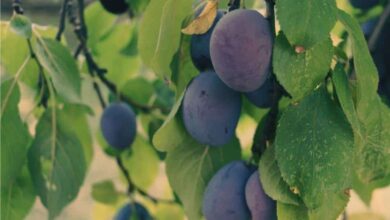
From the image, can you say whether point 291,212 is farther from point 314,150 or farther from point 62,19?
point 62,19

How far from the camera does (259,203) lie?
0.62 m

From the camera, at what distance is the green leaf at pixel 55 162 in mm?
843

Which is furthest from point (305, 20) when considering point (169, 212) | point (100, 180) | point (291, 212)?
point (100, 180)

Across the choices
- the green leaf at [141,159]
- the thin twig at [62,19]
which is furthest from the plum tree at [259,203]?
the green leaf at [141,159]

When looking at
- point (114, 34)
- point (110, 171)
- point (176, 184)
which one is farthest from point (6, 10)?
point (176, 184)

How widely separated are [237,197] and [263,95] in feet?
0.28

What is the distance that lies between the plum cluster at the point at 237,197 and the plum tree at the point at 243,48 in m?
0.08

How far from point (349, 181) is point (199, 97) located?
0.43 ft

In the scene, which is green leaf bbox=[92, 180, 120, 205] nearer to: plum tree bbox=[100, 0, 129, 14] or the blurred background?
the blurred background

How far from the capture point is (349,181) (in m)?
0.60

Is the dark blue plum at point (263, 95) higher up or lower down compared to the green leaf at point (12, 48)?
higher up

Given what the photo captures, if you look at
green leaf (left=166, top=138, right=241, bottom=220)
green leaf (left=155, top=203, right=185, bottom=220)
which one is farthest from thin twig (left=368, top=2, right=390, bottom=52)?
green leaf (left=155, top=203, right=185, bottom=220)

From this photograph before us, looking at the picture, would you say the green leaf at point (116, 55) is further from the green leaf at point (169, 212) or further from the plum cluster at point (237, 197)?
the plum cluster at point (237, 197)

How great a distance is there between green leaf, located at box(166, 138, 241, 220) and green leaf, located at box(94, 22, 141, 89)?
413mm
